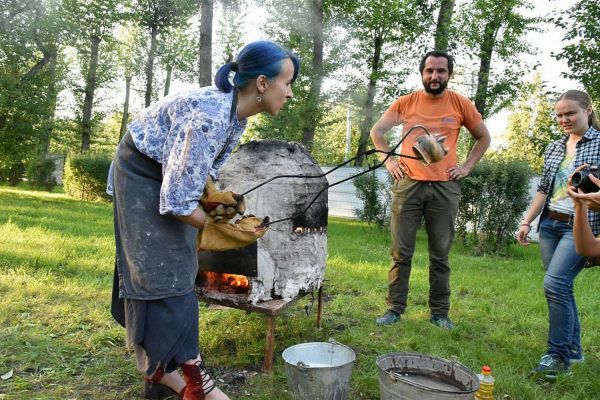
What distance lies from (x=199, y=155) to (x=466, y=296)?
4208mm

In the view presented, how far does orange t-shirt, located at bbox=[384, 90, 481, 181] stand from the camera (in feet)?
12.3

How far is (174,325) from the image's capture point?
200 centimetres

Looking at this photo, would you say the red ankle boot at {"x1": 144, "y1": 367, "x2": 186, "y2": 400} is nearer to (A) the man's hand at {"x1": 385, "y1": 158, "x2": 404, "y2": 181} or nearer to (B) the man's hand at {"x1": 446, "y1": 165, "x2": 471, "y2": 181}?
(A) the man's hand at {"x1": 385, "y1": 158, "x2": 404, "y2": 181}

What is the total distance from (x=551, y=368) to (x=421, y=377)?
3.85ft

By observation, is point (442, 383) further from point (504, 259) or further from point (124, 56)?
point (124, 56)

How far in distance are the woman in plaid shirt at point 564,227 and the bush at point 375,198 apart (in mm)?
6972

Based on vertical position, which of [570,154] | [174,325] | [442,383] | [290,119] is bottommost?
[442,383]

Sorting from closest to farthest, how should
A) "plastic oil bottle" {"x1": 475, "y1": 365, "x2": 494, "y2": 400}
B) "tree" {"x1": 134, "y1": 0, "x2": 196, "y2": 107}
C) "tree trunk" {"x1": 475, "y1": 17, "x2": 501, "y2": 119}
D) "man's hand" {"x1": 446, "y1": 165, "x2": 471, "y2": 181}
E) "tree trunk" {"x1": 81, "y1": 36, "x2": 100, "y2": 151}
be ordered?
1. "plastic oil bottle" {"x1": 475, "y1": 365, "x2": 494, "y2": 400}
2. "man's hand" {"x1": 446, "y1": 165, "x2": 471, "y2": 181}
3. "tree trunk" {"x1": 475, "y1": 17, "x2": 501, "y2": 119}
4. "tree" {"x1": 134, "y1": 0, "x2": 196, "y2": 107}
5. "tree trunk" {"x1": 81, "y1": 36, "x2": 100, "y2": 151}

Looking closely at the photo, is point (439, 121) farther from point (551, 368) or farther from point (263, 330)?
→ point (263, 330)

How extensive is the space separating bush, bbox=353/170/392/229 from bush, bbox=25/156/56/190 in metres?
13.4

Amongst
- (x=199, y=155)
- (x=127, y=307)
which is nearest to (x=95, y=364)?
(x=127, y=307)

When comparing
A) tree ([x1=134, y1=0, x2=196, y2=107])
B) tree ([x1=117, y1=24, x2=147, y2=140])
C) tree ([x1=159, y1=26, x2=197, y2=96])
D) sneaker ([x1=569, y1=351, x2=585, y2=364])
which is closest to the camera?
sneaker ([x1=569, y1=351, x2=585, y2=364])

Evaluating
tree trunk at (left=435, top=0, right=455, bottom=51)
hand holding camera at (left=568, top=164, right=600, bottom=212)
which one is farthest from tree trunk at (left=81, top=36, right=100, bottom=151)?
hand holding camera at (left=568, top=164, right=600, bottom=212)

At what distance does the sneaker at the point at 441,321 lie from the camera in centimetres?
389
